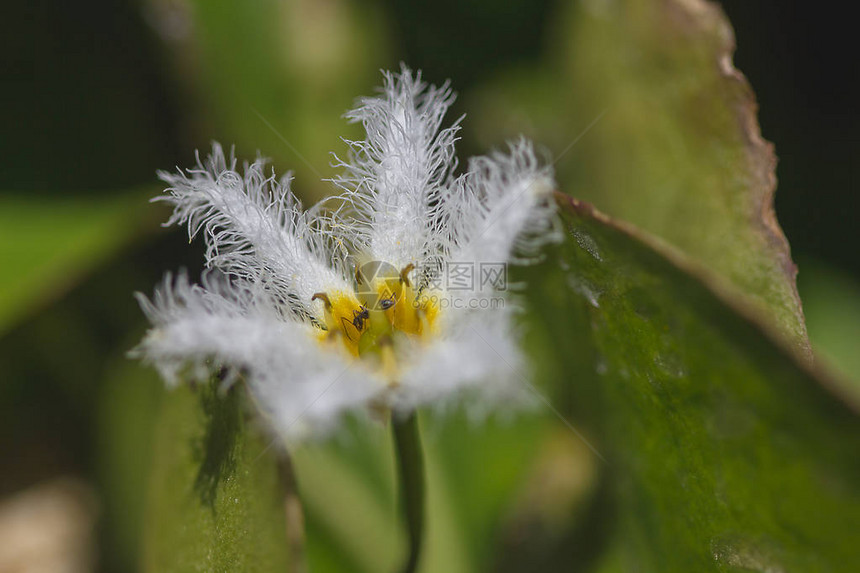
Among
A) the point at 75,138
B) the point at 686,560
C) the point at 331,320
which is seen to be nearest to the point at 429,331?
the point at 331,320

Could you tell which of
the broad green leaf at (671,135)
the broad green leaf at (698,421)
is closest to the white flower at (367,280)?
the broad green leaf at (698,421)

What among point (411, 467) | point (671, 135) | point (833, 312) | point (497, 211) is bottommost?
point (833, 312)

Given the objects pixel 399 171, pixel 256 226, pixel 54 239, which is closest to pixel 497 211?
pixel 399 171

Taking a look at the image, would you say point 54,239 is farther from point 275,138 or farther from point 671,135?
point 671,135

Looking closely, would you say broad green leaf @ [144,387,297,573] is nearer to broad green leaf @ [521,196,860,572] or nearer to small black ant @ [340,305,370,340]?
small black ant @ [340,305,370,340]

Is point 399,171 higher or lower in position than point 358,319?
higher

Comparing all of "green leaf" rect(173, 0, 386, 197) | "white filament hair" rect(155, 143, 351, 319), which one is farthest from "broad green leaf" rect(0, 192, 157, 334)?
A: "white filament hair" rect(155, 143, 351, 319)

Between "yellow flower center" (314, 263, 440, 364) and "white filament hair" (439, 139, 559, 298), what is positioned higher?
"white filament hair" (439, 139, 559, 298)
